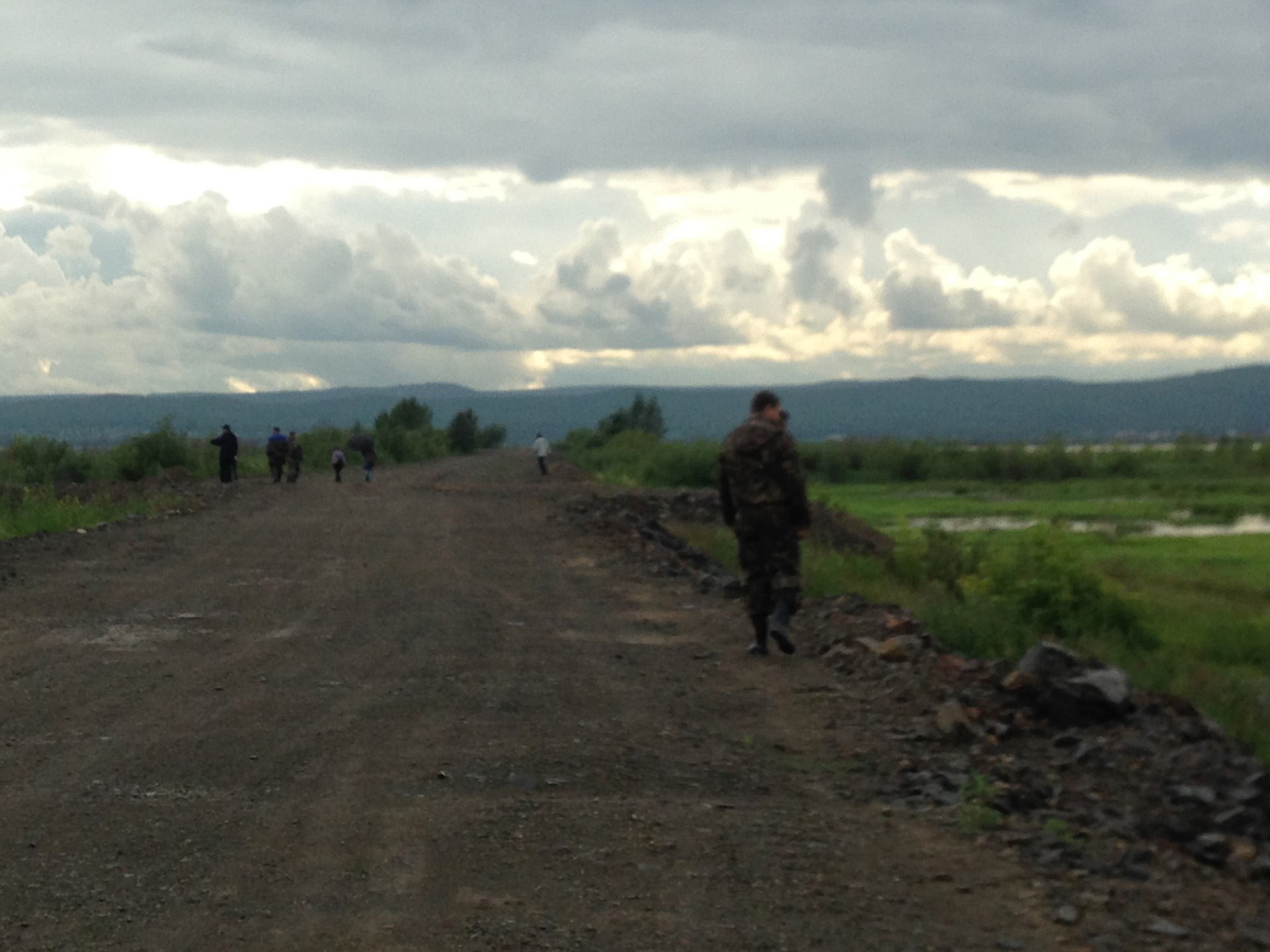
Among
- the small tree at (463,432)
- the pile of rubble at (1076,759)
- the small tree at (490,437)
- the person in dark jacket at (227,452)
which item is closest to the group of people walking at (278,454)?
the person in dark jacket at (227,452)

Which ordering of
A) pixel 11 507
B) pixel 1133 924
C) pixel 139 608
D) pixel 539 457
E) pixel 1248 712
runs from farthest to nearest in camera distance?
pixel 539 457 → pixel 11 507 → pixel 139 608 → pixel 1248 712 → pixel 1133 924

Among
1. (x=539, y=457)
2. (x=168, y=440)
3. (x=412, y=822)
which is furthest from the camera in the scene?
(x=539, y=457)

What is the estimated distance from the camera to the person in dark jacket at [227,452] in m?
38.3

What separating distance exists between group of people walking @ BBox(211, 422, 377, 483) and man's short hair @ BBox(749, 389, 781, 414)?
28.6m

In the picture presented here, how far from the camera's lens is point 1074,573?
18.5 metres

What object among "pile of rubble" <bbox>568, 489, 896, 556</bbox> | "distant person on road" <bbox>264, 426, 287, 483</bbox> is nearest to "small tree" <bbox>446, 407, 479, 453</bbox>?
"distant person on road" <bbox>264, 426, 287, 483</bbox>

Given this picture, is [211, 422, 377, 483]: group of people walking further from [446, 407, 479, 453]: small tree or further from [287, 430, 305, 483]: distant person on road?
[446, 407, 479, 453]: small tree

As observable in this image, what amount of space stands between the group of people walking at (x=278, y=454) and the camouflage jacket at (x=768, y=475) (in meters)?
28.7

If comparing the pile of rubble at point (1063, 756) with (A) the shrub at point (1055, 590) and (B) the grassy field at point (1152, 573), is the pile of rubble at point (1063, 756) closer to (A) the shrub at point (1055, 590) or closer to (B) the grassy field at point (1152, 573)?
(B) the grassy field at point (1152, 573)

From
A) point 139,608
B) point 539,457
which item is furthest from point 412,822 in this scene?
point 539,457

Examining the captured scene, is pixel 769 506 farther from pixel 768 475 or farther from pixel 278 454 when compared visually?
pixel 278 454

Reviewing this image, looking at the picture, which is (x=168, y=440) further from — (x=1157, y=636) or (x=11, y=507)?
(x=1157, y=636)

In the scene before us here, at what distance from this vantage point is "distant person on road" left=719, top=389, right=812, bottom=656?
11.1 meters

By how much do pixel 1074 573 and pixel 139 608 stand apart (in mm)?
11624
